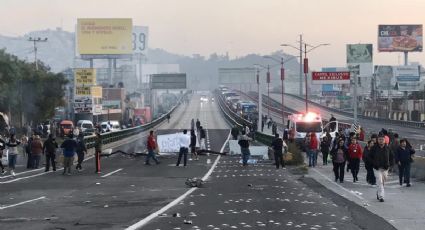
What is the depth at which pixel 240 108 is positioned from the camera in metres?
120

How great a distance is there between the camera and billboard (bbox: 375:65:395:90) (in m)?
135

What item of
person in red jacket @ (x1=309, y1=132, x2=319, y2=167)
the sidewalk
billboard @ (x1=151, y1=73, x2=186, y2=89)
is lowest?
the sidewalk

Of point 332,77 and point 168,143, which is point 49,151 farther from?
point 332,77

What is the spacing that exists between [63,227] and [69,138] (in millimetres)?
16503

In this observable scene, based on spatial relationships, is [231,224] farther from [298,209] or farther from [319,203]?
[319,203]

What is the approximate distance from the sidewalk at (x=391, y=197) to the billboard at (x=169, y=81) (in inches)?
4783

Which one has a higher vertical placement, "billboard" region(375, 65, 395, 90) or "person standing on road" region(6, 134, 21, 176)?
"billboard" region(375, 65, 395, 90)

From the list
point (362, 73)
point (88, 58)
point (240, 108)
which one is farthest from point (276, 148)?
point (88, 58)

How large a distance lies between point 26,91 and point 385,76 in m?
74.3

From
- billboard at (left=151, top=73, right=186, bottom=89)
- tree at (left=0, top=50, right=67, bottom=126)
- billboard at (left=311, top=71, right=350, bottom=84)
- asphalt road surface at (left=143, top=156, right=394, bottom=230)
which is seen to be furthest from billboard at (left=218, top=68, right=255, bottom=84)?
asphalt road surface at (left=143, top=156, right=394, bottom=230)

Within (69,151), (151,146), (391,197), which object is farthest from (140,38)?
(391,197)

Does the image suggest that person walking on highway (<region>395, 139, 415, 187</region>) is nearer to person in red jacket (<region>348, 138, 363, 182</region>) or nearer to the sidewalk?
the sidewalk

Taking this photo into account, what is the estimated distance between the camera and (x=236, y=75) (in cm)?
19438

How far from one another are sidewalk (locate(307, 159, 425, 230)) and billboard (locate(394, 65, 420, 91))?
315 ft
